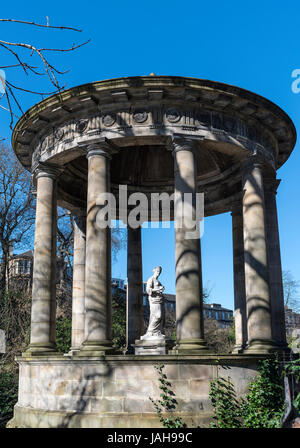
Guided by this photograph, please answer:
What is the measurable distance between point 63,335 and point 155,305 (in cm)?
1599

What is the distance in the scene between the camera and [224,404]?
51.3 ft

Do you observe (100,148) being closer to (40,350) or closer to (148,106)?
(148,106)

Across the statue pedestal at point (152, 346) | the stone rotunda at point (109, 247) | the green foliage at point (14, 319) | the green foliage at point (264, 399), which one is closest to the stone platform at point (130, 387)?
the stone rotunda at point (109, 247)

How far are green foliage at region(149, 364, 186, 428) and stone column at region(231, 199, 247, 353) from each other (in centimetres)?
976

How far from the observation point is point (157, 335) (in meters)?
19.5

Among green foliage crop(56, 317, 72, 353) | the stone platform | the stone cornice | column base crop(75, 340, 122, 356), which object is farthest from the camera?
green foliage crop(56, 317, 72, 353)

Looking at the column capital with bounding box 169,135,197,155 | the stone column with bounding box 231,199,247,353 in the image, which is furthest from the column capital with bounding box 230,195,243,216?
the column capital with bounding box 169,135,197,155

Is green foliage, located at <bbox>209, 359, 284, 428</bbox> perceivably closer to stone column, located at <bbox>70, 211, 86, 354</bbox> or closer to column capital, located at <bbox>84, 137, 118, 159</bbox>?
column capital, located at <bbox>84, 137, 118, 159</bbox>

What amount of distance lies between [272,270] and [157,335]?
666 centimetres

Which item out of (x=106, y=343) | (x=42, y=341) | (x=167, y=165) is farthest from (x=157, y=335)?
(x=167, y=165)

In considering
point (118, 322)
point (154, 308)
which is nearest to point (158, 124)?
point (154, 308)

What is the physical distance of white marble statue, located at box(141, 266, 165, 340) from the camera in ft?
64.2
